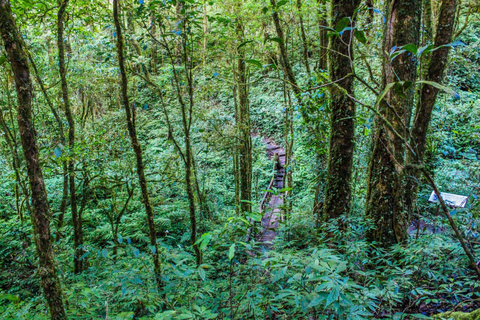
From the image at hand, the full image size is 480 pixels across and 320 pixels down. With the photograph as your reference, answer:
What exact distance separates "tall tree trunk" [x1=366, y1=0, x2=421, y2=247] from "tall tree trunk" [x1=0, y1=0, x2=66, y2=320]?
3.96 metres

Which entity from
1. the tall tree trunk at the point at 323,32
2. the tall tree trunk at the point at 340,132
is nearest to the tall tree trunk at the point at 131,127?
the tall tree trunk at the point at 340,132

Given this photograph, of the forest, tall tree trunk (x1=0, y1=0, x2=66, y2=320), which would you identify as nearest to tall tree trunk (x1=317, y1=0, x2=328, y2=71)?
the forest

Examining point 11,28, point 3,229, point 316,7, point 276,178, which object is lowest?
point 276,178

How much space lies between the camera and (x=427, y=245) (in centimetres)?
293

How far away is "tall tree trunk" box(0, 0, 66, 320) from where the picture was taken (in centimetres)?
251

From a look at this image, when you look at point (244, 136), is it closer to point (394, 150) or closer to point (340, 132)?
point (340, 132)

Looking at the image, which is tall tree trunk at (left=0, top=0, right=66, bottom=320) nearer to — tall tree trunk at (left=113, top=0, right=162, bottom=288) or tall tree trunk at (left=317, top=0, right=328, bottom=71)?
tall tree trunk at (left=113, top=0, right=162, bottom=288)

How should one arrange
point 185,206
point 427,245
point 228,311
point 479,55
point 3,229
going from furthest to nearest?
point 479,55 < point 185,206 < point 3,229 < point 427,245 < point 228,311

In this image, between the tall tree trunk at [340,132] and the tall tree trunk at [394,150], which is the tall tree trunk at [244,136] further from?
the tall tree trunk at [394,150]

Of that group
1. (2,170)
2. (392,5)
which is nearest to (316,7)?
(392,5)

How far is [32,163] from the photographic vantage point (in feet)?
8.54

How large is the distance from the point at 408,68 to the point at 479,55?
11299mm

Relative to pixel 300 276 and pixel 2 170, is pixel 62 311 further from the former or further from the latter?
pixel 2 170

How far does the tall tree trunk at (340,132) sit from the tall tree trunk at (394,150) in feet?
1.56
